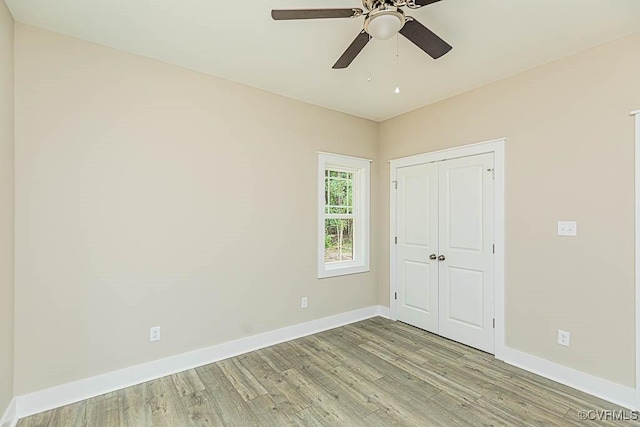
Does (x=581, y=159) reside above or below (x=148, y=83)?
below

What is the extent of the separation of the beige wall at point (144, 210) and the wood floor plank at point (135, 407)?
0.22 meters

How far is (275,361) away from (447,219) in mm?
2391

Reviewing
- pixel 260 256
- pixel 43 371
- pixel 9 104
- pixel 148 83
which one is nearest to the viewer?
pixel 9 104

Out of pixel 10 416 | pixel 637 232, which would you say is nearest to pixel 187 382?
pixel 10 416

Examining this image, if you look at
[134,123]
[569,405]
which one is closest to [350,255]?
[569,405]

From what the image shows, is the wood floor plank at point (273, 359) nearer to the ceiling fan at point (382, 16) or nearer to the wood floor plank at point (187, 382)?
the wood floor plank at point (187, 382)

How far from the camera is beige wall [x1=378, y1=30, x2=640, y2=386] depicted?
2.27 meters

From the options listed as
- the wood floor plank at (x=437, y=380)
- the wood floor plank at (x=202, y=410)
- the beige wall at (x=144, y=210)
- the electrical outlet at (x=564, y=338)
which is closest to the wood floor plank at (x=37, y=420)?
the beige wall at (x=144, y=210)

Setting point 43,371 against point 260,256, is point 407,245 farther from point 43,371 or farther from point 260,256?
point 43,371

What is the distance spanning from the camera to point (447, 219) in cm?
346

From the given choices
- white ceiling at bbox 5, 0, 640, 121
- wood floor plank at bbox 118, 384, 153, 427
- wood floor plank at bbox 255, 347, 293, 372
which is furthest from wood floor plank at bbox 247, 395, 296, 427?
white ceiling at bbox 5, 0, 640, 121

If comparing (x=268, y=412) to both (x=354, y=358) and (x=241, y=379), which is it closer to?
(x=241, y=379)

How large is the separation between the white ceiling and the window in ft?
3.84

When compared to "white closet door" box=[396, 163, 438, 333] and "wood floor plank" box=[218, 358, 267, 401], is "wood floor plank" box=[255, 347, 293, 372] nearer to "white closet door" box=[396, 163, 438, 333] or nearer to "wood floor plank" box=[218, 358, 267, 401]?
"wood floor plank" box=[218, 358, 267, 401]
